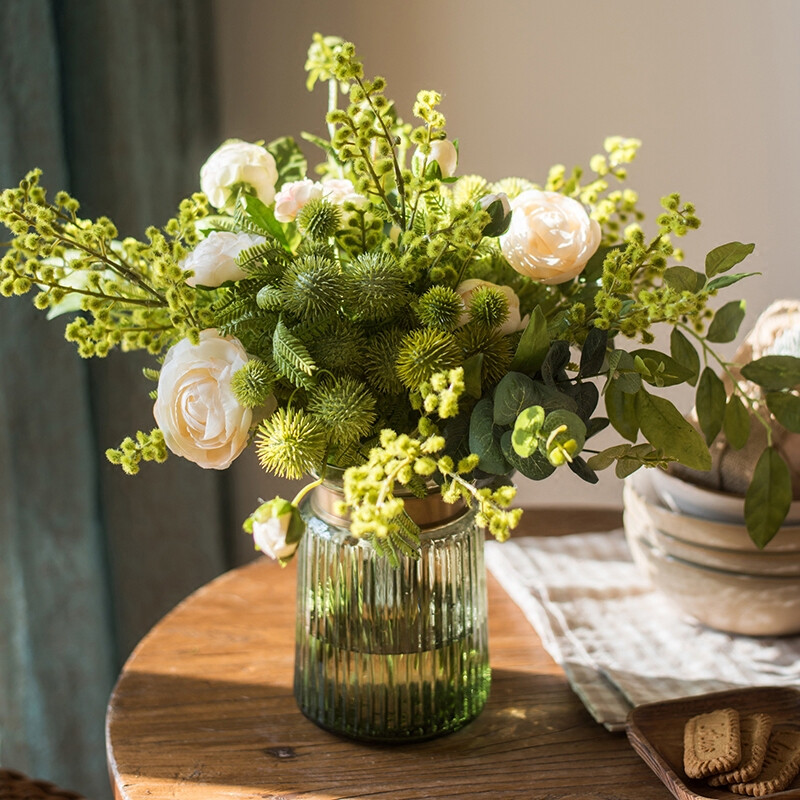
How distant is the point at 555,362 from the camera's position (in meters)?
0.72

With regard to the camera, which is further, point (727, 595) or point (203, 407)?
point (727, 595)

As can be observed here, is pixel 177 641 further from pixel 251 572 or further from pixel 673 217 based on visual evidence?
pixel 673 217

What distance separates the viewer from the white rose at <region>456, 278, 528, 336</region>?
740 mm

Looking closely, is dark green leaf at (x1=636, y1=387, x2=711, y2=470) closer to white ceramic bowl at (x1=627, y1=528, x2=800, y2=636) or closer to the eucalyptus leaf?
the eucalyptus leaf

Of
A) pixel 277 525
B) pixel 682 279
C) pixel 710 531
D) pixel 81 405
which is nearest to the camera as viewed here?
pixel 277 525

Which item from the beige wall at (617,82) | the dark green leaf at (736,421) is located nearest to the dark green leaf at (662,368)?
the dark green leaf at (736,421)

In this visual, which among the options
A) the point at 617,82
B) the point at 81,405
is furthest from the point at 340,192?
the point at 617,82

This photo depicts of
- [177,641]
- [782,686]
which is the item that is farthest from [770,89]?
[177,641]

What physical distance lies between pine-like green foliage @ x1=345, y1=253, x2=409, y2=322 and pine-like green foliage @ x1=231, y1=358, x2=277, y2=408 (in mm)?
82

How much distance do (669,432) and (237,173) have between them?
0.41 meters

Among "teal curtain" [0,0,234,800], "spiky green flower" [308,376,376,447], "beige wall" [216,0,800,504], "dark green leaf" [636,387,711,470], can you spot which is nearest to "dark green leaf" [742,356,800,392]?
"dark green leaf" [636,387,711,470]

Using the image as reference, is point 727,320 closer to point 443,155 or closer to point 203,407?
point 443,155

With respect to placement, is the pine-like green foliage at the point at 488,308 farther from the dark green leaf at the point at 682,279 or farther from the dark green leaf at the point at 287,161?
the dark green leaf at the point at 287,161

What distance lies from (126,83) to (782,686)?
1183 millimetres
